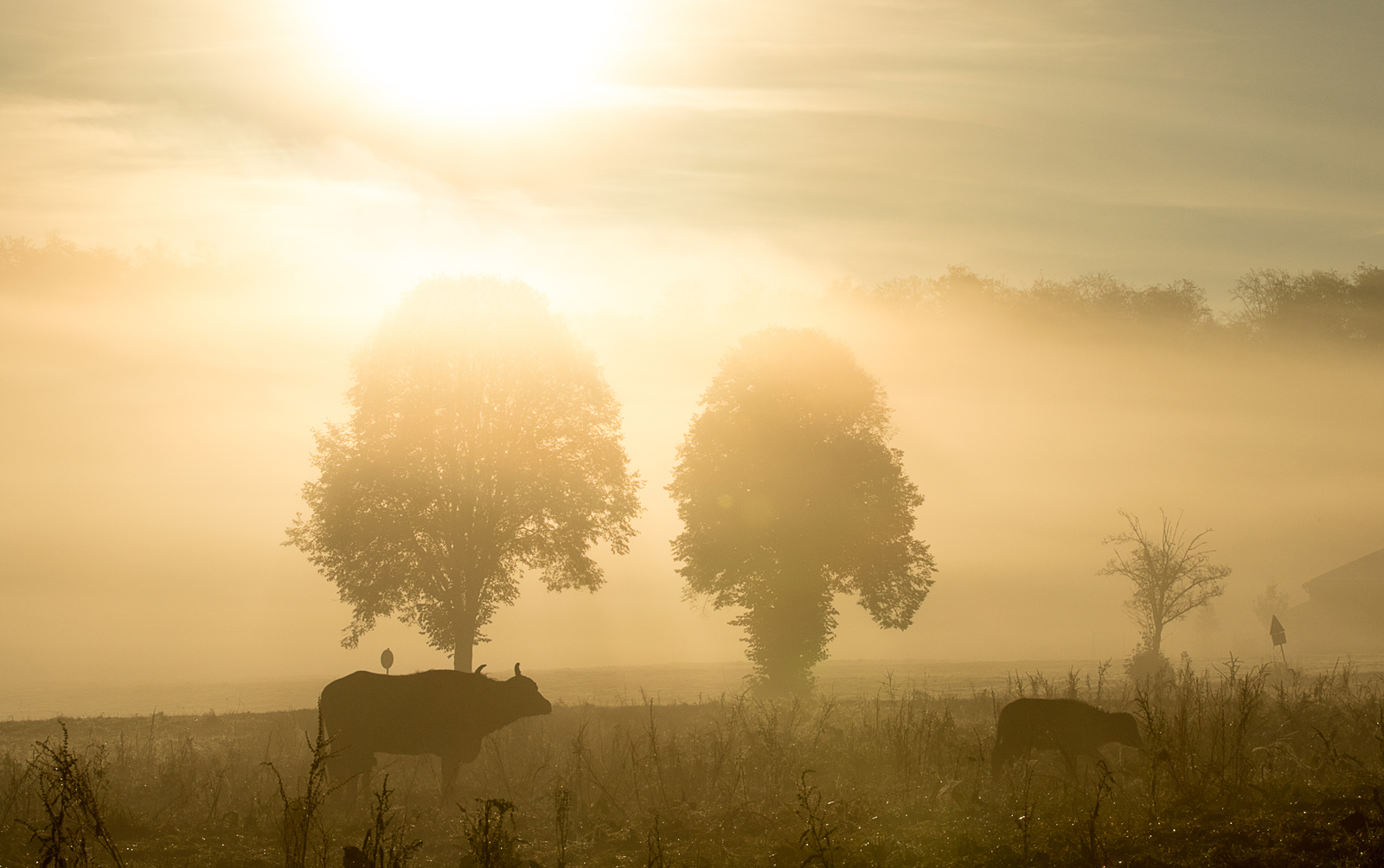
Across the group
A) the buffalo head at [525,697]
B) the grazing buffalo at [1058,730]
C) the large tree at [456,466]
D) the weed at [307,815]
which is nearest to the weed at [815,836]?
the weed at [307,815]

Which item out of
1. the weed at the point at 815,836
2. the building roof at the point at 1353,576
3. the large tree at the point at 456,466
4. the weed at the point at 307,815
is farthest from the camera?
the building roof at the point at 1353,576

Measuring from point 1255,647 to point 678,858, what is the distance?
108260 mm

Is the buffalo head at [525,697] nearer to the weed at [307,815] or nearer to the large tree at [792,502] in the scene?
the weed at [307,815]

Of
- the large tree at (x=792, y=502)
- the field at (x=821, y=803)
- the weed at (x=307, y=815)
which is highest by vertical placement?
the large tree at (x=792, y=502)

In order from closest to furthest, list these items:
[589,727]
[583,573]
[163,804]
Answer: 1. [163,804]
2. [589,727]
3. [583,573]

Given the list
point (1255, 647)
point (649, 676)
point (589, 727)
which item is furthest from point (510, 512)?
point (1255, 647)

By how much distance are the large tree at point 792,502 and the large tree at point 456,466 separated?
485cm

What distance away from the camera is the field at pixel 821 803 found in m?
9.43

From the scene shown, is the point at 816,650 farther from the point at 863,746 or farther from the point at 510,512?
the point at 863,746

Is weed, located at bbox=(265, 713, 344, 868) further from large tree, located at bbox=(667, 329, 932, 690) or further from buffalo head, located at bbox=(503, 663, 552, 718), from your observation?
large tree, located at bbox=(667, 329, 932, 690)

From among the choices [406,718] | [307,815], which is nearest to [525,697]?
[406,718]

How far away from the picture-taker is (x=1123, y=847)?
9453 millimetres

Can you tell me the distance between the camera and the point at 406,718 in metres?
18.9

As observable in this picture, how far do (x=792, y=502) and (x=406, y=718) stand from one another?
18.5 meters
